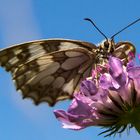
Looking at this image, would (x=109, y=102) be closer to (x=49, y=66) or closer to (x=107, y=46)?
(x=107, y=46)

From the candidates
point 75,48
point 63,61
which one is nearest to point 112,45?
point 75,48

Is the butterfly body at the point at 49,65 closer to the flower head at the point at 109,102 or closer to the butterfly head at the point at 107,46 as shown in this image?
the butterfly head at the point at 107,46

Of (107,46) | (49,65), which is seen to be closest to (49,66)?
(49,65)

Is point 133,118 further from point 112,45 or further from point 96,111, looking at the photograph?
point 112,45

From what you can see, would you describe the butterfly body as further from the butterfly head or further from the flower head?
the flower head

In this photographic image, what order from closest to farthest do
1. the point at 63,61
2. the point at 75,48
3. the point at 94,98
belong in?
the point at 94,98 → the point at 75,48 → the point at 63,61

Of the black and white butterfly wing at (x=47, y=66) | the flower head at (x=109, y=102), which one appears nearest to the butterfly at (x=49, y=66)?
the black and white butterfly wing at (x=47, y=66)

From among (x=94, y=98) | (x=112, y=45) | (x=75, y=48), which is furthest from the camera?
(x=75, y=48)
